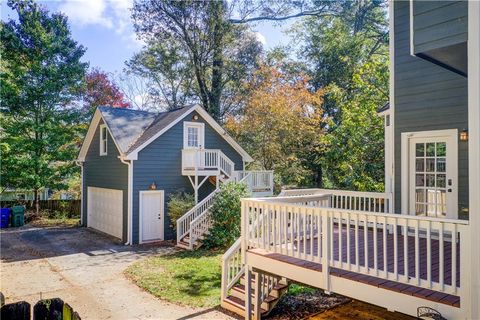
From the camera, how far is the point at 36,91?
18.3 meters

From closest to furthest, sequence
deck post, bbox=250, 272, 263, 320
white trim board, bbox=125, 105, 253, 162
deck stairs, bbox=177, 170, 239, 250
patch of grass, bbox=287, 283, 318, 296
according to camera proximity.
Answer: deck post, bbox=250, 272, 263, 320, patch of grass, bbox=287, 283, 318, 296, deck stairs, bbox=177, 170, 239, 250, white trim board, bbox=125, 105, 253, 162

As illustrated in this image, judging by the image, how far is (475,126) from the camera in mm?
3236

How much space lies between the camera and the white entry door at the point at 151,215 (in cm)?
1386

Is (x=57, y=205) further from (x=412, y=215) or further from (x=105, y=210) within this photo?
(x=412, y=215)

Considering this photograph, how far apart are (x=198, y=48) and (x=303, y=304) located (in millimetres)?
18381

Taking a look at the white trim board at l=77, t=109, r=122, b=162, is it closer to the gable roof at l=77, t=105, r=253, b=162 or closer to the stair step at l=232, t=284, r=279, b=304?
the gable roof at l=77, t=105, r=253, b=162

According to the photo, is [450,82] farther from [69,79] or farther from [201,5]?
[69,79]

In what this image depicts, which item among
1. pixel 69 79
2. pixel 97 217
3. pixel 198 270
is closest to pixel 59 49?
pixel 69 79

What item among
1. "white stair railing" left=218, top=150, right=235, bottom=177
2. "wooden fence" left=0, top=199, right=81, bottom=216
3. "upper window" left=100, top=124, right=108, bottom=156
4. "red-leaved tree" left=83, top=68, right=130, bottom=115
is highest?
"red-leaved tree" left=83, top=68, right=130, bottom=115

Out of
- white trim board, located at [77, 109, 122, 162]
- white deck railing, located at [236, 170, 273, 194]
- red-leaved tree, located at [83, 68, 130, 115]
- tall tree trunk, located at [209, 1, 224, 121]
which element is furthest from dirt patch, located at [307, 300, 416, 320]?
red-leaved tree, located at [83, 68, 130, 115]

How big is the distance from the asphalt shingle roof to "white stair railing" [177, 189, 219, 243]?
354cm

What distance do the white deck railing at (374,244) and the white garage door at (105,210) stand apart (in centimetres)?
966

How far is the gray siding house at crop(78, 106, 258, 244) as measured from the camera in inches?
544

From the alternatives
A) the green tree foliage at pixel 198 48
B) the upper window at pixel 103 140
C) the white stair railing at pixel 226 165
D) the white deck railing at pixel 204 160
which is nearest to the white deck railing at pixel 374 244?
the white deck railing at pixel 204 160
